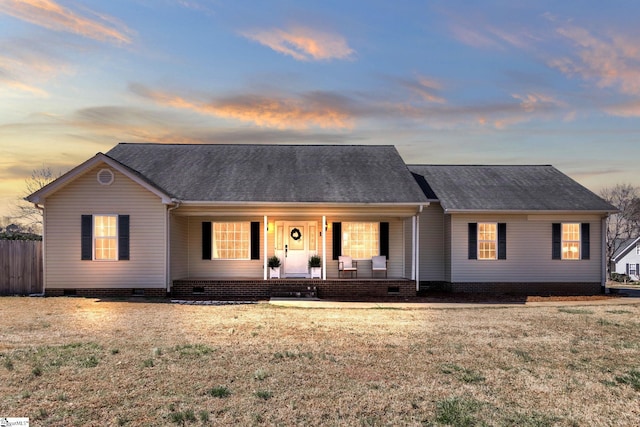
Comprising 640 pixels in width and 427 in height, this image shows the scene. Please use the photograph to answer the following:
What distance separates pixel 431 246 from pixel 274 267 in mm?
6281

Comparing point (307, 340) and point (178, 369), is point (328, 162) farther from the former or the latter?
point (178, 369)

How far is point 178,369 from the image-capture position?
8203 millimetres

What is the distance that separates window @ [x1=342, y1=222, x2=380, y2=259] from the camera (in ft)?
67.0

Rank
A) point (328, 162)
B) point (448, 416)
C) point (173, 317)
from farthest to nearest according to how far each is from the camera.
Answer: point (328, 162)
point (173, 317)
point (448, 416)

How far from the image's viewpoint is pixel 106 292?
59.1 feet

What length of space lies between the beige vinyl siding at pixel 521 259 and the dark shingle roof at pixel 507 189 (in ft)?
1.61

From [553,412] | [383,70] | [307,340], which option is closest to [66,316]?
[307,340]

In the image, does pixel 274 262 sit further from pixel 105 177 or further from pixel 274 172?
pixel 105 177

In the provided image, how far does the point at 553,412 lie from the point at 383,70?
15.4m

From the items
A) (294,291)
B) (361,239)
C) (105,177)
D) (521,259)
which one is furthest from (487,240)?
(105,177)

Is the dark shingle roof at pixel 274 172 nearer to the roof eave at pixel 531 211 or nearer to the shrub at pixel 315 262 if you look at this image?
the roof eave at pixel 531 211

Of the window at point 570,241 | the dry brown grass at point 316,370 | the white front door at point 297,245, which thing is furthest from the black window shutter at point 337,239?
the window at point 570,241

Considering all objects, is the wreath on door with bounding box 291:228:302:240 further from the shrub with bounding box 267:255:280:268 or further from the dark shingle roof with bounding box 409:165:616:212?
the dark shingle roof with bounding box 409:165:616:212

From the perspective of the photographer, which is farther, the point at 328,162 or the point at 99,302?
the point at 328,162
